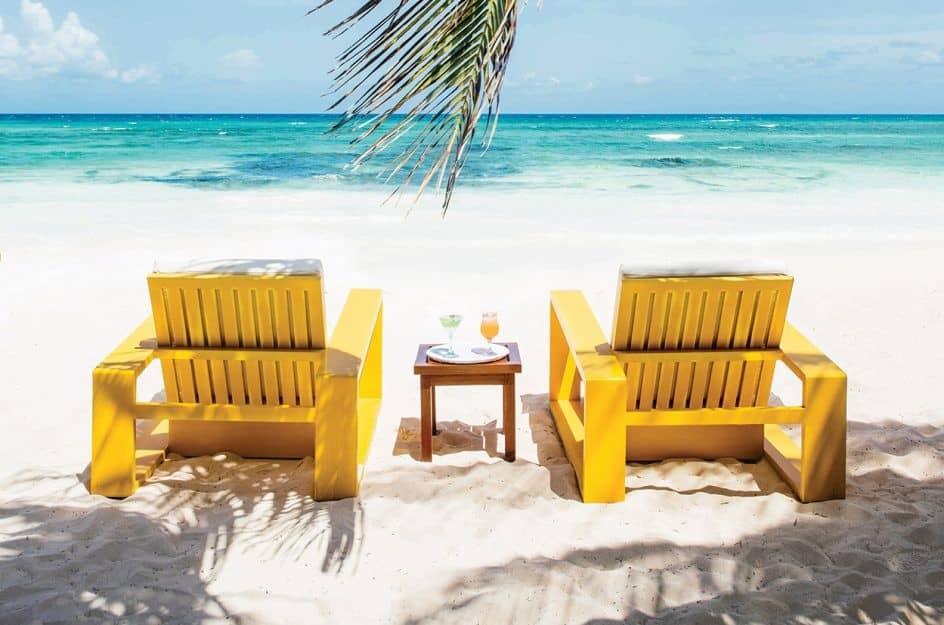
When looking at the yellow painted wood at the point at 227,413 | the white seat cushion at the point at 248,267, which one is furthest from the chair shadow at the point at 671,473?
the white seat cushion at the point at 248,267

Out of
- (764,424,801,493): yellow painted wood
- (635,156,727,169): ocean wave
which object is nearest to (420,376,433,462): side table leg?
(764,424,801,493): yellow painted wood

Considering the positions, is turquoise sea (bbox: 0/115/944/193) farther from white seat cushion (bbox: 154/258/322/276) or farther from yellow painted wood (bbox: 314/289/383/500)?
yellow painted wood (bbox: 314/289/383/500)

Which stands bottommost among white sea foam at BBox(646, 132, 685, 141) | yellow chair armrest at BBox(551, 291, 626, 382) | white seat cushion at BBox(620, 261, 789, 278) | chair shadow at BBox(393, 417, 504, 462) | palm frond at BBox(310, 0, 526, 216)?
white sea foam at BBox(646, 132, 685, 141)

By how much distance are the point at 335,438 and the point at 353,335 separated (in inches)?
21.6

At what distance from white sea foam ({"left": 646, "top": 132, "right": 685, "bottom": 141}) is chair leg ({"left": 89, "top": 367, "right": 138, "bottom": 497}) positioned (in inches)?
1197

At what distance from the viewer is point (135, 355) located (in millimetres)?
3508

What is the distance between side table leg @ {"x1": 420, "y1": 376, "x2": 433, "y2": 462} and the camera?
149 inches

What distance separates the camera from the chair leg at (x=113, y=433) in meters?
3.40

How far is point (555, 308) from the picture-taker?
Answer: 4180 mm

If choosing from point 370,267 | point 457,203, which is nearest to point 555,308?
point 370,267

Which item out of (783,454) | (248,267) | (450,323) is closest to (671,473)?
(783,454)

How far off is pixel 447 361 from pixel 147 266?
590 centimetres

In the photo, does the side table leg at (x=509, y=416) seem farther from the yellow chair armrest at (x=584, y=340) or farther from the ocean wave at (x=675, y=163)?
the ocean wave at (x=675, y=163)

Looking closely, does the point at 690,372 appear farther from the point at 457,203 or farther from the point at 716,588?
the point at 457,203
